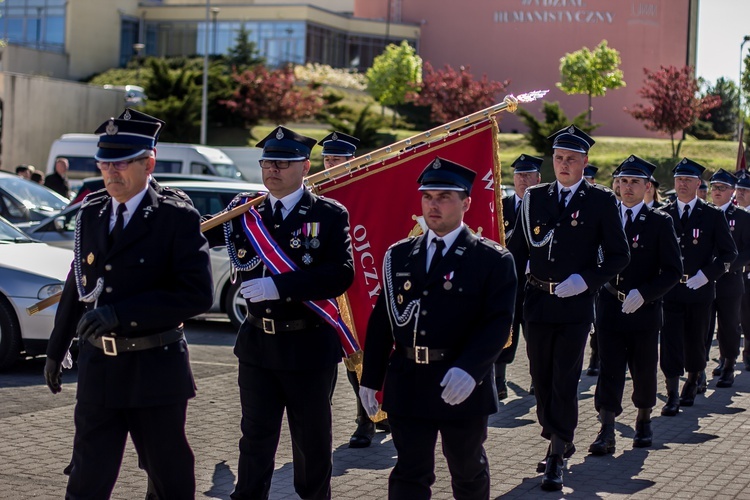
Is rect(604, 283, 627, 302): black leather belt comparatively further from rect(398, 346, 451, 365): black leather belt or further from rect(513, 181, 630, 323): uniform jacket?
rect(398, 346, 451, 365): black leather belt

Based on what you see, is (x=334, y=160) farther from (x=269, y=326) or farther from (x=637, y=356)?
(x=269, y=326)

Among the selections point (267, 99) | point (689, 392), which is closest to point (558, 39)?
point (267, 99)

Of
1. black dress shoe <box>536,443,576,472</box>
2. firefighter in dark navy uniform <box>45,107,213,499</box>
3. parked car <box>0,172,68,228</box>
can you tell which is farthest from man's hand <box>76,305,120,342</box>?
parked car <box>0,172,68,228</box>

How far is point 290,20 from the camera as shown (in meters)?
67.9

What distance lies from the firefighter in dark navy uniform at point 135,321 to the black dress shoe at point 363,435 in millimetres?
3347

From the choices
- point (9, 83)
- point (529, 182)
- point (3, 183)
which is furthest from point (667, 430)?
point (9, 83)

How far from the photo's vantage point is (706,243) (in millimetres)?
11078

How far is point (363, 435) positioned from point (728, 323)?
5.28 meters

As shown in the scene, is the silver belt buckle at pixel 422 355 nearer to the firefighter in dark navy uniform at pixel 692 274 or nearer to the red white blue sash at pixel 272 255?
the red white blue sash at pixel 272 255

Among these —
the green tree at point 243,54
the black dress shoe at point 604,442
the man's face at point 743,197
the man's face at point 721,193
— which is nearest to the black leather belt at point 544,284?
the black dress shoe at point 604,442

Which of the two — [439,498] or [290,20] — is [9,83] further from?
[439,498]

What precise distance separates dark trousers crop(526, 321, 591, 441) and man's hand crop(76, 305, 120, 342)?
11.5ft

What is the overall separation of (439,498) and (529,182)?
16.7ft

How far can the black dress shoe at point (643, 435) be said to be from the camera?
882cm
